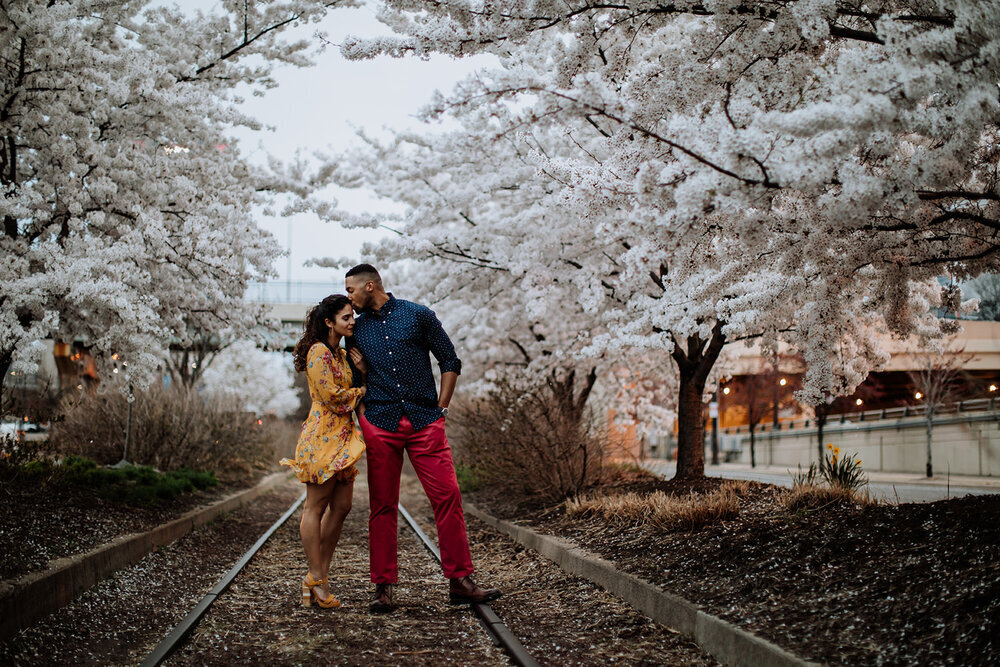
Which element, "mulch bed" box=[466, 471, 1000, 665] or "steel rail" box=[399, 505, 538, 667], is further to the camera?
"steel rail" box=[399, 505, 538, 667]

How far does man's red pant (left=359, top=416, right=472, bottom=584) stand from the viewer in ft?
19.2

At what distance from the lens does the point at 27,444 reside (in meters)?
8.86

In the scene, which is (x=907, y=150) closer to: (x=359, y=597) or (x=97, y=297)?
(x=359, y=597)

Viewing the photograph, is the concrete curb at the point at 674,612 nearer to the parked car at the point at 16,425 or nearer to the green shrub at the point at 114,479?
the green shrub at the point at 114,479

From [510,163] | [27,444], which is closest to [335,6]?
[510,163]

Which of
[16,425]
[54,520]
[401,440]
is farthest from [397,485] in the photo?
[16,425]

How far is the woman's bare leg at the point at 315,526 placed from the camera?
5.87 metres

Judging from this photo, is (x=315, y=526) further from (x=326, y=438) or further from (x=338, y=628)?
(x=338, y=628)

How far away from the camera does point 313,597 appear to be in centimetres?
607

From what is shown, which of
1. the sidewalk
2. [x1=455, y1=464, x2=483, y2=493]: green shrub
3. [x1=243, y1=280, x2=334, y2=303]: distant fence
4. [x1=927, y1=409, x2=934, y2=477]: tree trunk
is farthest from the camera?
[x1=243, y1=280, x2=334, y2=303]: distant fence

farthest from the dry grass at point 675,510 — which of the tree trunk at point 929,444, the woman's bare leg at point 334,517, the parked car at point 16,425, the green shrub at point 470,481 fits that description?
the tree trunk at point 929,444

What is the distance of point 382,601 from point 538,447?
4992 mm

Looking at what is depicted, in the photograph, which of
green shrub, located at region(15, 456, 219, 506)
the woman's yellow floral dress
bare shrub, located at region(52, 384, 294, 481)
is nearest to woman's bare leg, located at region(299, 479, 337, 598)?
the woman's yellow floral dress

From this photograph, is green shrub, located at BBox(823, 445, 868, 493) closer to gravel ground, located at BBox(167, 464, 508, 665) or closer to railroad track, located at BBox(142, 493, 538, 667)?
railroad track, located at BBox(142, 493, 538, 667)
